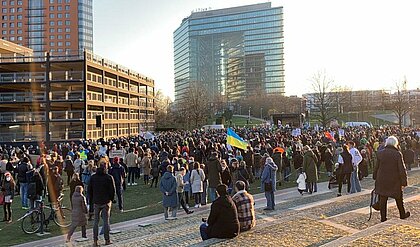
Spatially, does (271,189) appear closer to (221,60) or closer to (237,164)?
(237,164)

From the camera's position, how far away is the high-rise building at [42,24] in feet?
365

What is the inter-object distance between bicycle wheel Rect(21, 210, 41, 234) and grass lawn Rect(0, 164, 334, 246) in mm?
167

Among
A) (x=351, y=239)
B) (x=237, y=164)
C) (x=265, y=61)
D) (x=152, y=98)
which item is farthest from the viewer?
(x=265, y=61)

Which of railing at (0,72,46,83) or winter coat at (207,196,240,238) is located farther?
railing at (0,72,46,83)

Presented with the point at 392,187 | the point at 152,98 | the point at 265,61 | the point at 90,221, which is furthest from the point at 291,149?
the point at 265,61

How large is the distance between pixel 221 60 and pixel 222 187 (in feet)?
550

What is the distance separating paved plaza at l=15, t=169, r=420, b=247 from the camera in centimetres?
768

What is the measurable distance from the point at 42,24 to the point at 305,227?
11716cm

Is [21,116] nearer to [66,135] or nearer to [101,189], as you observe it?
[66,135]

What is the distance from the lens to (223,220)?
8492 millimetres

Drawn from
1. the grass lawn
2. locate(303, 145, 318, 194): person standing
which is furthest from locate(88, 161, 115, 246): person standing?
locate(303, 145, 318, 194): person standing

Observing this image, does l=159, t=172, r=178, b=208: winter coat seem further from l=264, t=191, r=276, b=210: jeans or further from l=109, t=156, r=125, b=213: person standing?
l=264, t=191, r=276, b=210: jeans

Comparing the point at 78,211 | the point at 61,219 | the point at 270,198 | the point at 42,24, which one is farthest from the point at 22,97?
the point at 42,24

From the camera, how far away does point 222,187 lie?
340 inches
